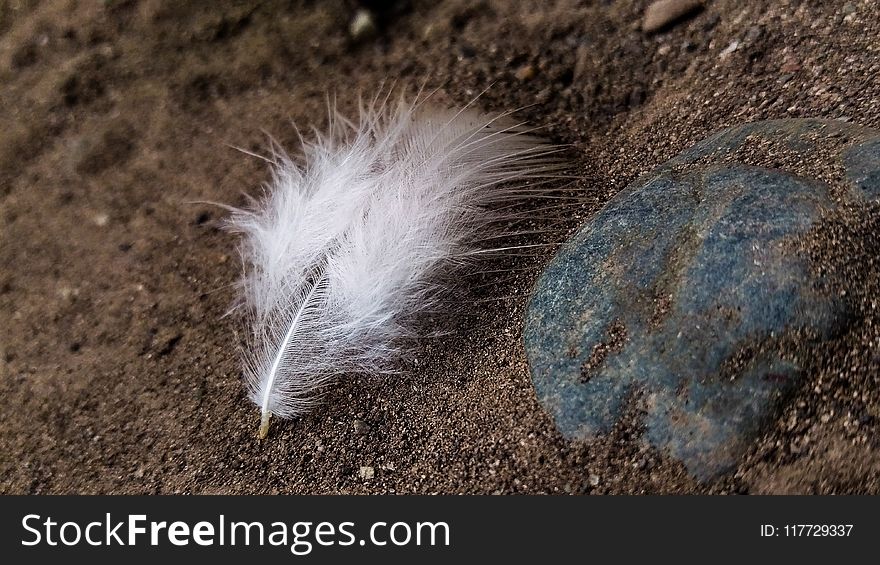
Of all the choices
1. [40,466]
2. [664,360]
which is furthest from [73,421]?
[664,360]

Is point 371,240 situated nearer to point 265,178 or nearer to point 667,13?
point 265,178

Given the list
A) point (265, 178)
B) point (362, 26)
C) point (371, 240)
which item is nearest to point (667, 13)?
point (362, 26)

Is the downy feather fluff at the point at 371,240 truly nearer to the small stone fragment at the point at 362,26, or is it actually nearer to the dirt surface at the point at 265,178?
the dirt surface at the point at 265,178

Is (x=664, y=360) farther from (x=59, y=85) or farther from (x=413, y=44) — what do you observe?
(x=59, y=85)

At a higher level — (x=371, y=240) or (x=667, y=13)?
(x=371, y=240)

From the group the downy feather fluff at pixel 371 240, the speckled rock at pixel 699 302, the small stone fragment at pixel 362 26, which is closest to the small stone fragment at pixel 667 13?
the downy feather fluff at pixel 371 240

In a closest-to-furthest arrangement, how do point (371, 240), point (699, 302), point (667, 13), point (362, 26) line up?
point (699, 302) → point (371, 240) → point (667, 13) → point (362, 26)

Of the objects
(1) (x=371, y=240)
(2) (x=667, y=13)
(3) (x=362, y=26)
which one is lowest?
(2) (x=667, y=13)

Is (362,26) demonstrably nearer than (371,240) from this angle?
No
